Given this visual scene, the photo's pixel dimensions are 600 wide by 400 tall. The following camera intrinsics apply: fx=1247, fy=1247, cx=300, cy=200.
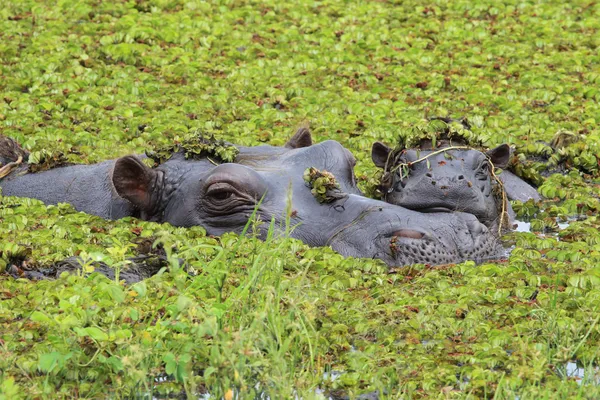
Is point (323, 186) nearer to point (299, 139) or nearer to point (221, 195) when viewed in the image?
point (221, 195)

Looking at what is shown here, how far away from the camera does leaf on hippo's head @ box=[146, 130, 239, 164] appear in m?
7.52

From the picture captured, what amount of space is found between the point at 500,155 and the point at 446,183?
30.0 inches

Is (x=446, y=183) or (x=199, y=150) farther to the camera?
(x=199, y=150)

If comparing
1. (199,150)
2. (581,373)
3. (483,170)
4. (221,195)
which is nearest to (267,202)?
(221,195)

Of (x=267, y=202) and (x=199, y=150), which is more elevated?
(x=199, y=150)

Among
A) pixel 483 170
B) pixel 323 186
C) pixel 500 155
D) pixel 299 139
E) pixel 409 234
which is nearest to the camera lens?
pixel 409 234

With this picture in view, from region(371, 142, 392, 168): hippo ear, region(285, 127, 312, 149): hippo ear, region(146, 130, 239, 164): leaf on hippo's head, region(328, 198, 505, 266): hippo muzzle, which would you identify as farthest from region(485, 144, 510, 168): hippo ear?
region(146, 130, 239, 164): leaf on hippo's head

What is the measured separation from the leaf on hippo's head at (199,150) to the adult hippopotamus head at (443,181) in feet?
3.15

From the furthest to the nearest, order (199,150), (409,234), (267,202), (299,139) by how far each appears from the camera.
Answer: (299,139) → (199,150) → (267,202) → (409,234)

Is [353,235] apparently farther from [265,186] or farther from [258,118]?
[258,118]

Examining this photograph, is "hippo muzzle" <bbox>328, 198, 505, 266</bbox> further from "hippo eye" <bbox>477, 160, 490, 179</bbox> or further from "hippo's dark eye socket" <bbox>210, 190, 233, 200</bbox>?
"hippo's dark eye socket" <bbox>210, 190, 233, 200</bbox>

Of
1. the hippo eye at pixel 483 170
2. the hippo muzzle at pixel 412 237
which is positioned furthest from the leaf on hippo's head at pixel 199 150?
the hippo eye at pixel 483 170

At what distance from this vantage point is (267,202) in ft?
23.5

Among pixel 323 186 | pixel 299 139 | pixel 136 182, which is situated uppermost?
pixel 323 186
